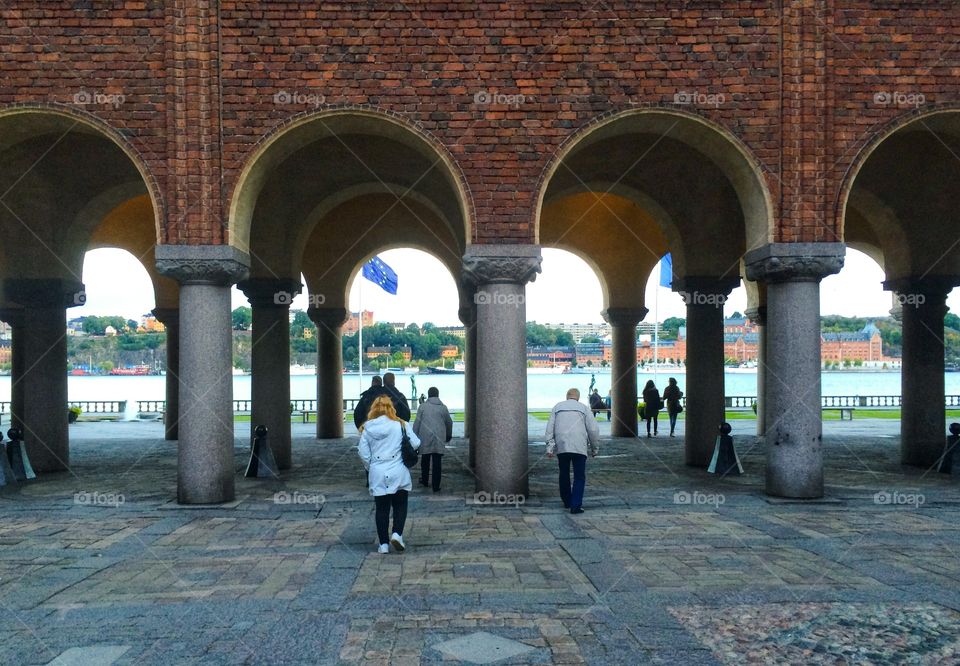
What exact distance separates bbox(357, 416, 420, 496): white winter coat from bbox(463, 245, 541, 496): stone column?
2626 millimetres

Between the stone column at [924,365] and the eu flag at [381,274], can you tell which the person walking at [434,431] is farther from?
the eu flag at [381,274]

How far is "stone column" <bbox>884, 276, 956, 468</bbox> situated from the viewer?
1351cm

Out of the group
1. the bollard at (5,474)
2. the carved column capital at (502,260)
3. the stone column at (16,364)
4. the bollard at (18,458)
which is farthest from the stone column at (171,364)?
the carved column capital at (502,260)

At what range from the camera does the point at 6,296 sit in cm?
1348

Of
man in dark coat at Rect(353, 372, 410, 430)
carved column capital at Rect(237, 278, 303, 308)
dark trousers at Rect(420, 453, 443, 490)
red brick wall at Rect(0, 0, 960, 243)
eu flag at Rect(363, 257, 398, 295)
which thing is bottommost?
dark trousers at Rect(420, 453, 443, 490)

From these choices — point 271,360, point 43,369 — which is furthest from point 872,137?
point 43,369

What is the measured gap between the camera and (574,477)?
9.29m

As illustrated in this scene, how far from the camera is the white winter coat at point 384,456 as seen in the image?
7.30 m

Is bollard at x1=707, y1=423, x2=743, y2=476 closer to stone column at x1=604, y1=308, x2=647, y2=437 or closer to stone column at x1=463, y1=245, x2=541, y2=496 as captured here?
stone column at x1=463, y1=245, x2=541, y2=496

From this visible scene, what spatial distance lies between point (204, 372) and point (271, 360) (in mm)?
4245

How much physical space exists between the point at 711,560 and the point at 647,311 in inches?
524

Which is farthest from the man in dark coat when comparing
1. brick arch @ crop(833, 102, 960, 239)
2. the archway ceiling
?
brick arch @ crop(833, 102, 960, 239)

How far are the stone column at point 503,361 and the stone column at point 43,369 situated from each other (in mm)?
8097

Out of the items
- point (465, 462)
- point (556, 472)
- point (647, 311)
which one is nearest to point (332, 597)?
point (556, 472)
